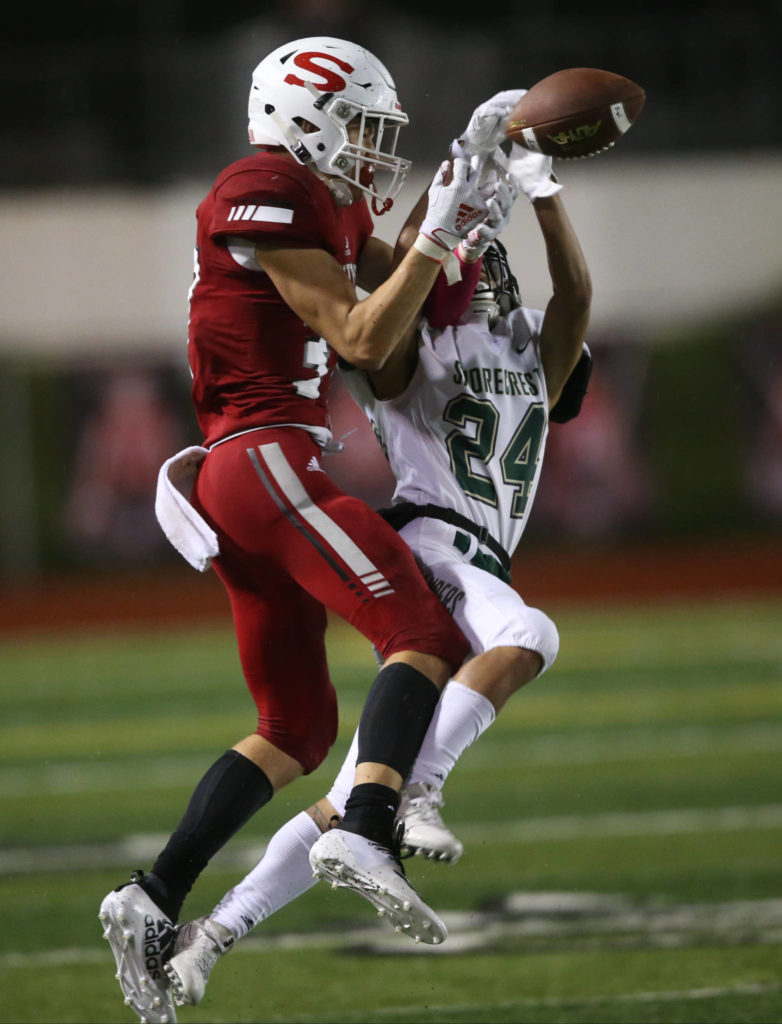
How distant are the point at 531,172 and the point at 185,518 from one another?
101cm

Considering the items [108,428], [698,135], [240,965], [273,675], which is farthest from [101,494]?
[273,675]

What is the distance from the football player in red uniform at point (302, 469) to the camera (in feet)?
9.93

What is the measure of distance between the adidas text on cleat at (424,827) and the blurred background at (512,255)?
8.51m

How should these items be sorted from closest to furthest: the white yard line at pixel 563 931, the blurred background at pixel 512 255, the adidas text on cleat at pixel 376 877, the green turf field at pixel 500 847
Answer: the adidas text on cleat at pixel 376 877, the green turf field at pixel 500 847, the white yard line at pixel 563 931, the blurred background at pixel 512 255

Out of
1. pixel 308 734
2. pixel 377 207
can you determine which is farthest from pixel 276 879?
pixel 377 207

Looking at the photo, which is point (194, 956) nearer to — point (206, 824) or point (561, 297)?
point (206, 824)

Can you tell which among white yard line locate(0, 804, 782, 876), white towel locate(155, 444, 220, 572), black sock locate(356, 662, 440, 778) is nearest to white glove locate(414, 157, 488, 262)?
white towel locate(155, 444, 220, 572)

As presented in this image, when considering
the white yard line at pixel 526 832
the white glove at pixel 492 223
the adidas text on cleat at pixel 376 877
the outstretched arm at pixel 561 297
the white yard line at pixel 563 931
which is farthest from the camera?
the white yard line at pixel 526 832

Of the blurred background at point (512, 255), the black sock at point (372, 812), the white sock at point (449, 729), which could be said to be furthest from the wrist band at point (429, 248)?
the blurred background at point (512, 255)

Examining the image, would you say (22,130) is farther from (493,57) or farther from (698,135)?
(698,135)

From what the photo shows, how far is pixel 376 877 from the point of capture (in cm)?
289

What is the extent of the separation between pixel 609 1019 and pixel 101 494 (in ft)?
29.6

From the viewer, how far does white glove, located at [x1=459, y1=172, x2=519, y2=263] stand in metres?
3.24

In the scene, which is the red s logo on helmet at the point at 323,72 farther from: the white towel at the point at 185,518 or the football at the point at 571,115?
the white towel at the point at 185,518
